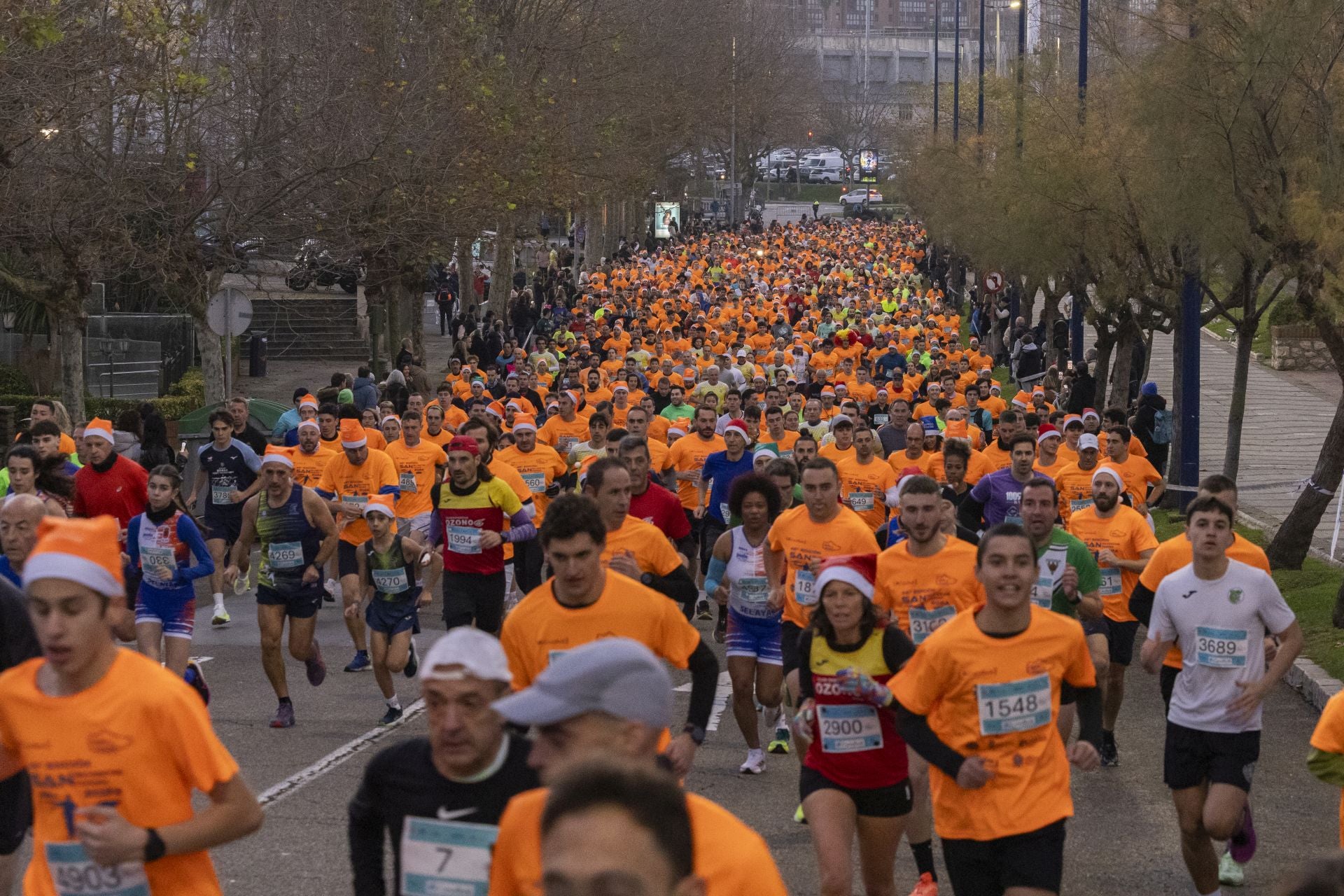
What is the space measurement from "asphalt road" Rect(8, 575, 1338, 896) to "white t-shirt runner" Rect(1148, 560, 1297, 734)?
3.34 feet

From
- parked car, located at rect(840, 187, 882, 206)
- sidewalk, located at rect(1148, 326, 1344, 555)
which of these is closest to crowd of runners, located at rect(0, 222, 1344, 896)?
sidewalk, located at rect(1148, 326, 1344, 555)

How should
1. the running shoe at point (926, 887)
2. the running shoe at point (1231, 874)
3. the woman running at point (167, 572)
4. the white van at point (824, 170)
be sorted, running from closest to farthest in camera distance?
the running shoe at point (926, 887) < the running shoe at point (1231, 874) < the woman running at point (167, 572) < the white van at point (824, 170)

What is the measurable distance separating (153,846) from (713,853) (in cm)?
145

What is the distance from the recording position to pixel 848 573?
6867mm

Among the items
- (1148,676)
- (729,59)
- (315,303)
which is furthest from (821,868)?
(729,59)

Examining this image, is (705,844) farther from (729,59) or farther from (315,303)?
(729,59)

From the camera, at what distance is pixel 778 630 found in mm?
10016

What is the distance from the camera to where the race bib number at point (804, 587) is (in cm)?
900

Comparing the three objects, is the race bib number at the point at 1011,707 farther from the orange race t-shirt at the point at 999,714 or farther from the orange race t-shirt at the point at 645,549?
the orange race t-shirt at the point at 645,549

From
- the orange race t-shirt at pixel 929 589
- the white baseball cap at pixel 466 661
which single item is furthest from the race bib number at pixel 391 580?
the white baseball cap at pixel 466 661

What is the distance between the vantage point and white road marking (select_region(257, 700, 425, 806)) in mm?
9758

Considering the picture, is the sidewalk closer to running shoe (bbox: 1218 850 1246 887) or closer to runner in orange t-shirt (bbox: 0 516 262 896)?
running shoe (bbox: 1218 850 1246 887)

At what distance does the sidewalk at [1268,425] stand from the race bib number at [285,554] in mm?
10767

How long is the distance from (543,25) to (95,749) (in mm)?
37813
